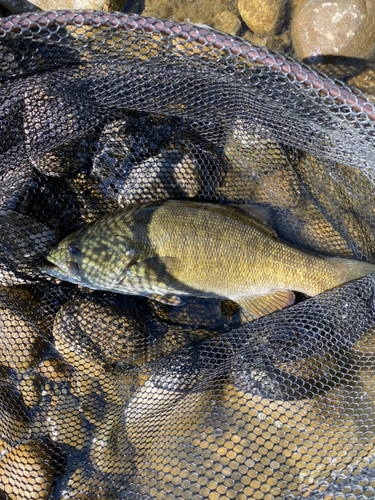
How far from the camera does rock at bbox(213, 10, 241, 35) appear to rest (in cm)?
432

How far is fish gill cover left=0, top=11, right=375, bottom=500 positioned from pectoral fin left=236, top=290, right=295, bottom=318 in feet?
0.29

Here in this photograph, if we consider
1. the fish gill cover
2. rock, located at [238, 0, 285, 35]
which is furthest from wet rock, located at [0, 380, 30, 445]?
rock, located at [238, 0, 285, 35]

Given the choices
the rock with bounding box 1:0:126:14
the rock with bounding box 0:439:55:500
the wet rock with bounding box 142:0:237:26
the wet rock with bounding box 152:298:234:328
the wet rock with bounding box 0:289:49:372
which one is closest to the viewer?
the rock with bounding box 0:439:55:500

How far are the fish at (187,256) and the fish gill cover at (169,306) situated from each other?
250 mm

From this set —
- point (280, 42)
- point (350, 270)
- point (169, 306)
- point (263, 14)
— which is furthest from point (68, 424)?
point (263, 14)

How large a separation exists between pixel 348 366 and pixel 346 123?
6.05 ft

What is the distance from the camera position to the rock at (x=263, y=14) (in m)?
4.18

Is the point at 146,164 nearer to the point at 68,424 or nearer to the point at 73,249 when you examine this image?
the point at 73,249

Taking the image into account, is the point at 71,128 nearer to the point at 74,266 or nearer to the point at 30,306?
the point at 74,266

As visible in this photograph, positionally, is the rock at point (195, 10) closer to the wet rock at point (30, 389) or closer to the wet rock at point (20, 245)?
the wet rock at point (20, 245)

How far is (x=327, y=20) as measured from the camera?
12.8 feet

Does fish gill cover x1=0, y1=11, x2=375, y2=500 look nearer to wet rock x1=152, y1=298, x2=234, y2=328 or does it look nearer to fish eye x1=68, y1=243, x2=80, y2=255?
wet rock x1=152, y1=298, x2=234, y2=328

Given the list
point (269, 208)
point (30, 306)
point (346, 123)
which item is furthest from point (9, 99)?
point (346, 123)

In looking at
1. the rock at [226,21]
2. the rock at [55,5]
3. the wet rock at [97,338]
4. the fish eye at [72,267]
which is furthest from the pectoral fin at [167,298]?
the rock at [226,21]
